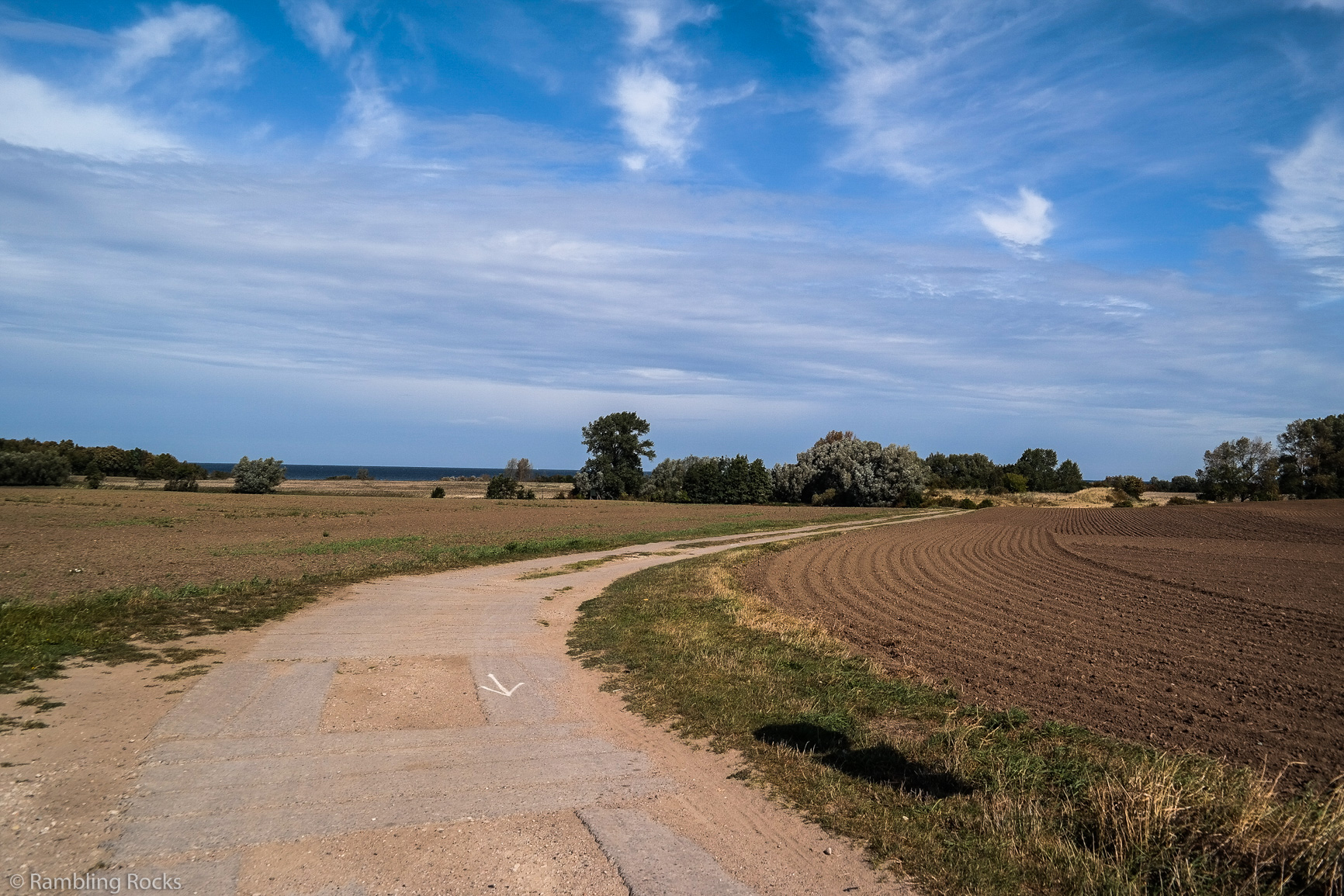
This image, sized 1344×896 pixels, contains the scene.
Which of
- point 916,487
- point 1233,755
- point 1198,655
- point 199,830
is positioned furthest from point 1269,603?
point 916,487

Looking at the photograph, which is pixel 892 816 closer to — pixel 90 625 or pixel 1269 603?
pixel 90 625

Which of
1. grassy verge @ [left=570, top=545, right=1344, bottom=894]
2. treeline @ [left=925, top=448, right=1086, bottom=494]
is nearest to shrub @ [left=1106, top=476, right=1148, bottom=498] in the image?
treeline @ [left=925, top=448, right=1086, bottom=494]

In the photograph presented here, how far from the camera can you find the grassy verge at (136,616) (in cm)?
1083

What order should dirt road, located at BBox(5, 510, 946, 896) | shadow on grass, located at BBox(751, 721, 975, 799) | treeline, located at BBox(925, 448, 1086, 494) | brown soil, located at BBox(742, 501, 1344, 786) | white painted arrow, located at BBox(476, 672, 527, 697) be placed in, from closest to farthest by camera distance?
dirt road, located at BBox(5, 510, 946, 896), shadow on grass, located at BBox(751, 721, 975, 799), brown soil, located at BBox(742, 501, 1344, 786), white painted arrow, located at BBox(476, 672, 527, 697), treeline, located at BBox(925, 448, 1086, 494)

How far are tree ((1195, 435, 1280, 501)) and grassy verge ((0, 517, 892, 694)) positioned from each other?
11870cm

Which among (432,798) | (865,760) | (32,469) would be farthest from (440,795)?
(32,469)

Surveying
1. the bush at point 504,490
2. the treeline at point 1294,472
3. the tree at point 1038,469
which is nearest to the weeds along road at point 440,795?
the bush at point 504,490

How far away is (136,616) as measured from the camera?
13898 mm

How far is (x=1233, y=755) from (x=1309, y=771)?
64 centimetres

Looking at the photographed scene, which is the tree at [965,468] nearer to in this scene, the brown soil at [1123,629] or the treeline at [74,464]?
the brown soil at [1123,629]

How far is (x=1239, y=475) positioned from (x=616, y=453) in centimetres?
9127

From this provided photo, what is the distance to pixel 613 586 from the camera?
21.0 m

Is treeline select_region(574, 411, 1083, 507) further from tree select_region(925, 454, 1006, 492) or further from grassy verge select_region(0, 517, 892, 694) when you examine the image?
grassy verge select_region(0, 517, 892, 694)

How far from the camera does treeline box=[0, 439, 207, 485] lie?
275 ft
